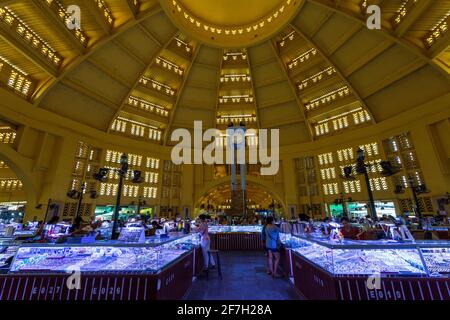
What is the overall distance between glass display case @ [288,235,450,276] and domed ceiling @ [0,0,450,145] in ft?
58.7

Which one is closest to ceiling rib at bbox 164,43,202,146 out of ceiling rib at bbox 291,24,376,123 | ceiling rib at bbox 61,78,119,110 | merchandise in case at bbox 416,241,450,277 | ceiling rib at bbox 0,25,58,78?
ceiling rib at bbox 61,78,119,110

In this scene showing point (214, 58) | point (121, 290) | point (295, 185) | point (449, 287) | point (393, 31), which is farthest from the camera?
point (295, 185)

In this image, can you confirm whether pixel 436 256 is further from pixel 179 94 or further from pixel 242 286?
pixel 179 94

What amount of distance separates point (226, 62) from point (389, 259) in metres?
24.8

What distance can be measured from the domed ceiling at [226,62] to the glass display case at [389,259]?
17887 mm

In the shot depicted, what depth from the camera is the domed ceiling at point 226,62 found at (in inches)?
609

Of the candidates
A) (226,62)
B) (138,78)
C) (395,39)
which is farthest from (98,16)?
(395,39)

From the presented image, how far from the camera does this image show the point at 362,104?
2097 cm

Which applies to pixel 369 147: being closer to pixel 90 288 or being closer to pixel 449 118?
pixel 449 118

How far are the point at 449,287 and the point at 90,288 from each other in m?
5.60

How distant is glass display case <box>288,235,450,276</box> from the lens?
10.6 feet

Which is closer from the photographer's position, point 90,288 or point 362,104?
point 90,288

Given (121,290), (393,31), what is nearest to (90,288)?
(121,290)

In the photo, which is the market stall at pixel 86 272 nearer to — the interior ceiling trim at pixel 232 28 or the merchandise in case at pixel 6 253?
the merchandise in case at pixel 6 253
